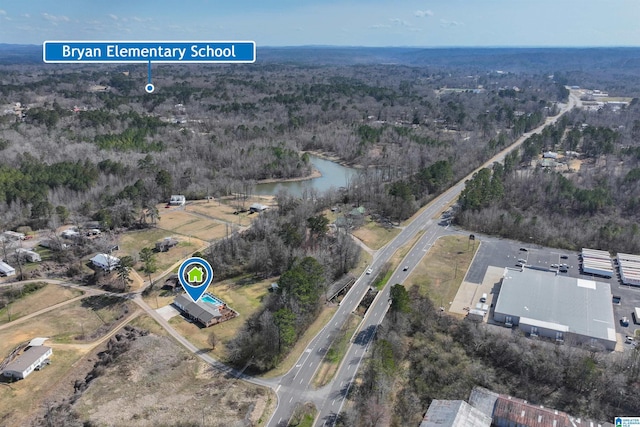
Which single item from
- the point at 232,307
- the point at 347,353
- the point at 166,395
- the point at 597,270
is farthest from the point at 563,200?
the point at 166,395

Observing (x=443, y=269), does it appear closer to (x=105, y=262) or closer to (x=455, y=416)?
(x=455, y=416)

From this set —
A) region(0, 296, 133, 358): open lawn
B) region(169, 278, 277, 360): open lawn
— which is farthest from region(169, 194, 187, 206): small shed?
region(0, 296, 133, 358): open lawn

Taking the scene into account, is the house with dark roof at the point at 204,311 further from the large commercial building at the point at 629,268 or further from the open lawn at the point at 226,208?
the large commercial building at the point at 629,268

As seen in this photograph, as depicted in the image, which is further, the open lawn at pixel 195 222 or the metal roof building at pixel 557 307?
the open lawn at pixel 195 222

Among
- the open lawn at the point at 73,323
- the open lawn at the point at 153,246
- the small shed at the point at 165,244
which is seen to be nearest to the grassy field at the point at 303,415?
the open lawn at the point at 73,323

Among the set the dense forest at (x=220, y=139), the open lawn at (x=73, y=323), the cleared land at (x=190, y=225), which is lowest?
the open lawn at (x=73, y=323)

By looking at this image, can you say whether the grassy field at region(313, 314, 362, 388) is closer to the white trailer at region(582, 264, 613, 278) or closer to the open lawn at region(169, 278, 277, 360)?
the open lawn at region(169, 278, 277, 360)
